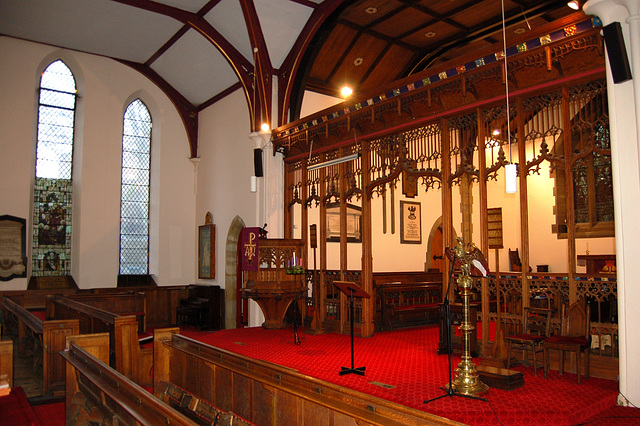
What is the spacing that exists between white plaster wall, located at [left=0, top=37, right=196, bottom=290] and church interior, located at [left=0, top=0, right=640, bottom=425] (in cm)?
5

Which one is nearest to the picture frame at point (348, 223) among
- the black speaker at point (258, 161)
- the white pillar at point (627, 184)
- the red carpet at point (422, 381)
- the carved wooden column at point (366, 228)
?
the black speaker at point (258, 161)

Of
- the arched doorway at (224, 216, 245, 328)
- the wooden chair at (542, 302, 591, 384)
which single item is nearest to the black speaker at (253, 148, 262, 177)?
the arched doorway at (224, 216, 245, 328)

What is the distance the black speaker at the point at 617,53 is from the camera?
14.8 feet

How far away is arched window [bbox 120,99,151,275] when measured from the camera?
12.2 metres

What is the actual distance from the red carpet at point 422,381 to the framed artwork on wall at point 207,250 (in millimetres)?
4244

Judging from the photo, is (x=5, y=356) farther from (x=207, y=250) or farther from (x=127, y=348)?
(x=207, y=250)

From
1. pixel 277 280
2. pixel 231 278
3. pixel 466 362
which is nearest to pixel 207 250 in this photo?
pixel 231 278

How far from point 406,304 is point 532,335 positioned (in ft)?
12.4

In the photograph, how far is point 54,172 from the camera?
1136 centimetres

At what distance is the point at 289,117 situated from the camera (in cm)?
1014

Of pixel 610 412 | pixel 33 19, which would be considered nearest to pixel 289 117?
pixel 33 19

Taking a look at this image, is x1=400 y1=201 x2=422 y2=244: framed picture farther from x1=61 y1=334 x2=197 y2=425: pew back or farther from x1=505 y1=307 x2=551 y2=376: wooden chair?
x1=61 y1=334 x2=197 y2=425: pew back

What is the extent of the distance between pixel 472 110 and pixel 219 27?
221 inches

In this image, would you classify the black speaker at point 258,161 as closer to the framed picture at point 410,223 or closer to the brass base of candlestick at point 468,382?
the framed picture at point 410,223
